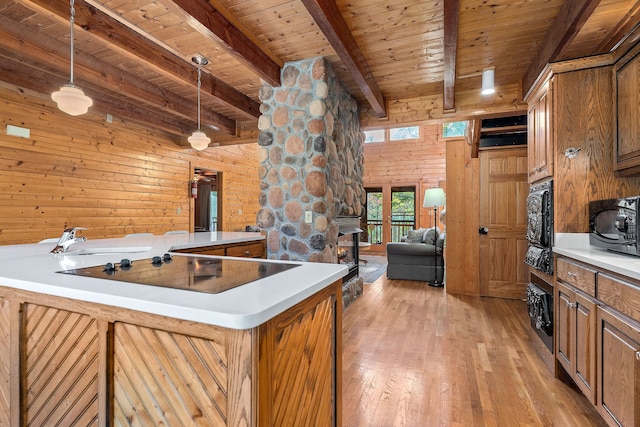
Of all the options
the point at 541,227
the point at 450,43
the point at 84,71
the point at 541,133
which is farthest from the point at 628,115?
the point at 84,71

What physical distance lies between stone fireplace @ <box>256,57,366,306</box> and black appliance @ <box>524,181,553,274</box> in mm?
1726

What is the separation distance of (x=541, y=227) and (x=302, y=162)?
6.73 ft

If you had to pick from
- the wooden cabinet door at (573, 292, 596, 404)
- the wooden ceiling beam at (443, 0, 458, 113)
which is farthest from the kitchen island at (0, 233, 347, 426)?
the wooden ceiling beam at (443, 0, 458, 113)

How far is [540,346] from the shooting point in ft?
8.18

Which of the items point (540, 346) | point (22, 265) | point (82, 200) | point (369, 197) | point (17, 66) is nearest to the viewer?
point (22, 265)

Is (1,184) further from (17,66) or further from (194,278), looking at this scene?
(194,278)

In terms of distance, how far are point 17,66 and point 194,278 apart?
3.74 metres

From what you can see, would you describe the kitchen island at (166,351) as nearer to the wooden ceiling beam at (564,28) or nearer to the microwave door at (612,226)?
the microwave door at (612,226)

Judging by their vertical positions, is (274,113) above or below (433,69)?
below

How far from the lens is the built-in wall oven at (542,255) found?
7.32 feet

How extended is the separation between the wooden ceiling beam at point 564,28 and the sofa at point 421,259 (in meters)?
2.85

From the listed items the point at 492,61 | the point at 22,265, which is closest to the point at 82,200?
the point at 22,265

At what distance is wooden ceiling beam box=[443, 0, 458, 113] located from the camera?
76.6 inches

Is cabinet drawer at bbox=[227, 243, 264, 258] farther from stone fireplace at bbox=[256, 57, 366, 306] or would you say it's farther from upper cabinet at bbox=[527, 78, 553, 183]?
upper cabinet at bbox=[527, 78, 553, 183]
